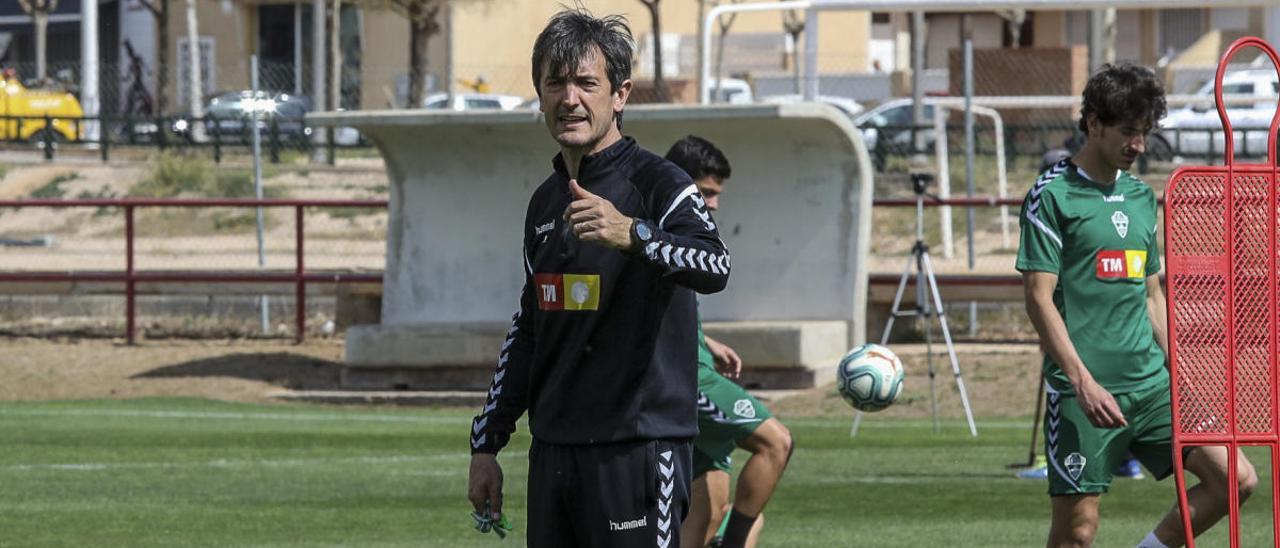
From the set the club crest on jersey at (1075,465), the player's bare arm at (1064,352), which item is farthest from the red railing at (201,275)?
the club crest on jersey at (1075,465)

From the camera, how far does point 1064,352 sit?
7230mm

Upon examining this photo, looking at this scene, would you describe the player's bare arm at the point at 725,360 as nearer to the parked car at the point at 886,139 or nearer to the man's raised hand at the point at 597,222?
the man's raised hand at the point at 597,222

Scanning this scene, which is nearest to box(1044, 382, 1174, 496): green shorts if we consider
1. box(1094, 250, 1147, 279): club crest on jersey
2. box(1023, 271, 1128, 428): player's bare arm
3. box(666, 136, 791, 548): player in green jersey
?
box(1023, 271, 1128, 428): player's bare arm

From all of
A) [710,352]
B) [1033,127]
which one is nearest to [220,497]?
[710,352]

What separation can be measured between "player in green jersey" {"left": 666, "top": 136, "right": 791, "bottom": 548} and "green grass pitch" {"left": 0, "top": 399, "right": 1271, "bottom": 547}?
4.23 ft

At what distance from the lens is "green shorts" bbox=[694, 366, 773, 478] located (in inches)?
345

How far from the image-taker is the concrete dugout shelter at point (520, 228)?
19.0 meters

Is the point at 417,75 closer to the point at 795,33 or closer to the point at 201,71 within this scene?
the point at 795,33

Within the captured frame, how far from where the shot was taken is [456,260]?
2100 centimetres

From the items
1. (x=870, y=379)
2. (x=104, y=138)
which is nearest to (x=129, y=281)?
(x=104, y=138)

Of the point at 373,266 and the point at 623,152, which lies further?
the point at 373,266

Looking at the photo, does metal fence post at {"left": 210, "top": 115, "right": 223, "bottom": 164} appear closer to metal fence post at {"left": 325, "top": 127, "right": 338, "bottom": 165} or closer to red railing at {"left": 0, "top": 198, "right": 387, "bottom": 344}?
metal fence post at {"left": 325, "top": 127, "right": 338, "bottom": 165}

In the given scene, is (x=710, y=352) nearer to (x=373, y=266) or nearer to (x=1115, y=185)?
(x=1115, y=185)

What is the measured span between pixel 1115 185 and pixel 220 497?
20.5ft
